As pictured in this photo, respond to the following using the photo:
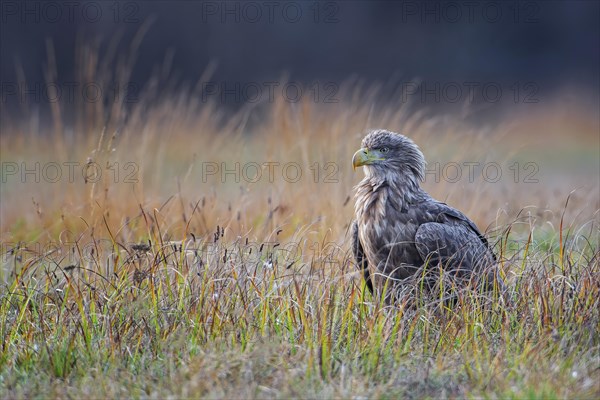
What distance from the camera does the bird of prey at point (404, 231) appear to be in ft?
16.8

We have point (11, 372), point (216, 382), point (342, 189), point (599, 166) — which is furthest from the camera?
point (599, 166)

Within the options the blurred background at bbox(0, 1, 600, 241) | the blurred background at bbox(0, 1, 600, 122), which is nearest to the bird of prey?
the blurred background at bbox(0, 1, 600, 241)

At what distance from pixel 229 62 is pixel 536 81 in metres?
6.43

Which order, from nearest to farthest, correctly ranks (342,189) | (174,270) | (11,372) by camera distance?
(11,372)
(174,270)
(342,189)

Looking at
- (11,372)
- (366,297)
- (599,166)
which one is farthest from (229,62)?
(11,372)

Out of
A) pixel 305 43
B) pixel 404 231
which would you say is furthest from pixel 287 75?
pixel 404 231

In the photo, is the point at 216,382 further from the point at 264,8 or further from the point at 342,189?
the point at 264,8

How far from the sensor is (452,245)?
515 cm

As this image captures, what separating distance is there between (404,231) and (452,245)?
306 mm

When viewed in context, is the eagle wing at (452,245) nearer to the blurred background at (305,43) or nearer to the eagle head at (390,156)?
the eagle head at (390,156)

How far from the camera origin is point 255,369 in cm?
406

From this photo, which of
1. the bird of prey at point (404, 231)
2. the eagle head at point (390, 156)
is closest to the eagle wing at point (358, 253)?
the bird of prey at point (404, 231)

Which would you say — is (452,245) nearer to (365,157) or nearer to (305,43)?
(365,157)

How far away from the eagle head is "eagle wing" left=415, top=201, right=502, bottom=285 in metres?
0.38
